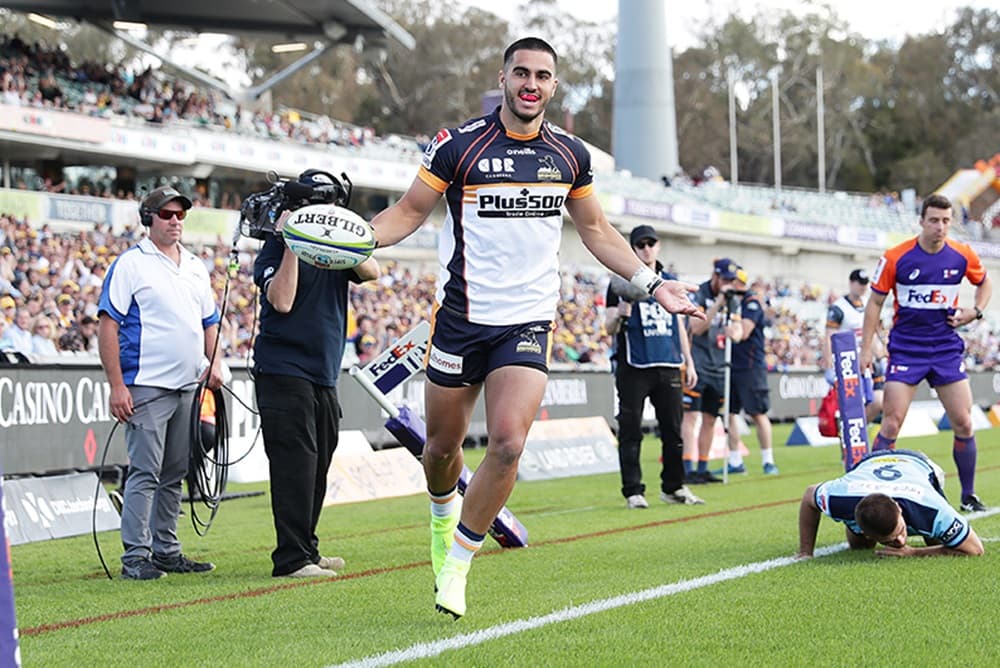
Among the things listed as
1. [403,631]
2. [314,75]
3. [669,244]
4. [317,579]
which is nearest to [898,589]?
[403,631]

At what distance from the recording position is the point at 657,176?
63.5m

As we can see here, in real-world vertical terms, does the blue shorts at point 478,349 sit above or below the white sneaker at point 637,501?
above

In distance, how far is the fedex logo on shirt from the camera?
9.95 m

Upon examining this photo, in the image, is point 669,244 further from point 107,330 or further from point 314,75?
point 107,330

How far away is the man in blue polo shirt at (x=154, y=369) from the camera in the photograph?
776 centimetres

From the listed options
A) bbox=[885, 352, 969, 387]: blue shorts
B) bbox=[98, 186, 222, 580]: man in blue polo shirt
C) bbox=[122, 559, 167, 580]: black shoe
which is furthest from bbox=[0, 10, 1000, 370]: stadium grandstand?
bbox=[885, 352, 969, 387]: blue shorts

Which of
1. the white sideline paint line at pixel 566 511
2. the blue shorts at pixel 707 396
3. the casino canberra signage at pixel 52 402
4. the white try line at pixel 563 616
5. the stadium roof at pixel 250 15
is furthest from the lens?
the stadium roof at pixel 250 15

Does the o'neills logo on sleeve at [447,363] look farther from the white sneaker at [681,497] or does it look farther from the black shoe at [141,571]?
the white sneaker at [681,497]

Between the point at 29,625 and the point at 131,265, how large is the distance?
2.43 meters

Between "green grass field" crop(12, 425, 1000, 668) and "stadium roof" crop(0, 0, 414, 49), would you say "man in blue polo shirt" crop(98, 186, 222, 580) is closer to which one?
"green grass field" crop(12, 425, 1000, 668)

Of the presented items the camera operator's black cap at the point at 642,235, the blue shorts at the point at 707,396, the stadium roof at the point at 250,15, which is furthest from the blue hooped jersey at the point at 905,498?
the stadium roof at the point at 250,15

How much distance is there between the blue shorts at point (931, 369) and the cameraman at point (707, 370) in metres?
4.07

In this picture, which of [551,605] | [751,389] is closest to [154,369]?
[551,605]

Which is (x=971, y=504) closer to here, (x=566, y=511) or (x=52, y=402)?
(x=566, y=511)
